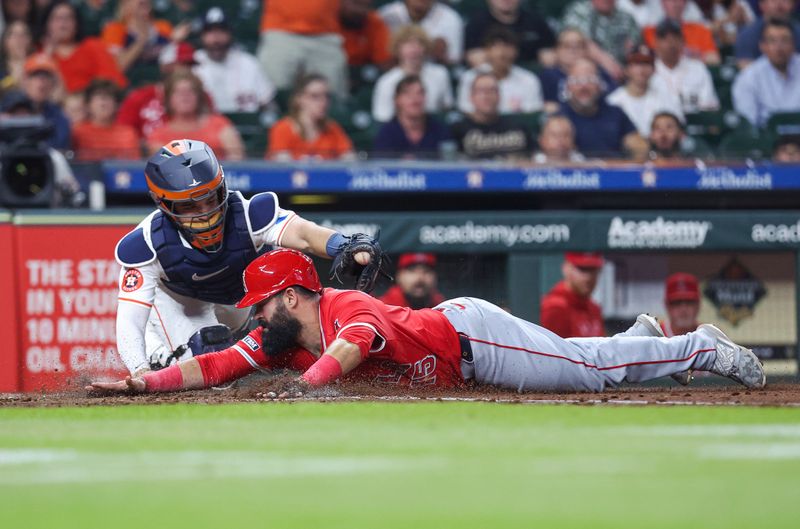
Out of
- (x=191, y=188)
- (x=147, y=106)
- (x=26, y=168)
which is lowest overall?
(x=191, y=188)

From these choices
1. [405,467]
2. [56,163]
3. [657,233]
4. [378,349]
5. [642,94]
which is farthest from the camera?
[642,94]

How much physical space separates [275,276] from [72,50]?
6904 mm

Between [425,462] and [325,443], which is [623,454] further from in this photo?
[325,443]

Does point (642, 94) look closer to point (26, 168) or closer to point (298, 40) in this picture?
point (298, 40)

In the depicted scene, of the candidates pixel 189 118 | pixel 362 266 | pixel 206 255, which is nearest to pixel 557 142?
pixel 189 118

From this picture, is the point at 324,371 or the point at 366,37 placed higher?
the point at 366,37

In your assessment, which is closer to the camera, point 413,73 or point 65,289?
point 65,289

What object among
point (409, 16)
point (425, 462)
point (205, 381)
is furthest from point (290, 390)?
point (409, 16)

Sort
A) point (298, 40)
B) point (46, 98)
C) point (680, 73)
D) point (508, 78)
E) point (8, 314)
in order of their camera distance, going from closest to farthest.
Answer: point (8, 314) < point (46, 98) < point (298, 40) < point (508, 78) < point (680, 73)

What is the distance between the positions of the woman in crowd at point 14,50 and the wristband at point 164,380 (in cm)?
634

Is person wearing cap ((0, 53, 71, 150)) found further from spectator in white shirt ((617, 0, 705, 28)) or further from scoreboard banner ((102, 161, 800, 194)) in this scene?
spectator in white shirt ((617, 0, 705, 28))

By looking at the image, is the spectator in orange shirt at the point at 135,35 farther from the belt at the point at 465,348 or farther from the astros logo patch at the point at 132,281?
the belt at the point at 465,348

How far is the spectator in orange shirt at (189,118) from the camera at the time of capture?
1142cm

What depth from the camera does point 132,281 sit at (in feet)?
23.1
